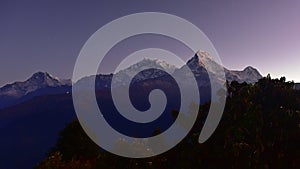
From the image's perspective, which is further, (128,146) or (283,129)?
(283,129)

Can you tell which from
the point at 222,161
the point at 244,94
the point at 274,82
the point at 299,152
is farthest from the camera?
the point at 274,82

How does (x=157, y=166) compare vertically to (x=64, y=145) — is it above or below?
below

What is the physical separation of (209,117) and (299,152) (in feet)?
31.0

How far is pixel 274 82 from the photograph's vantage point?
50969mm

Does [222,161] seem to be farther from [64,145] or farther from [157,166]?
[64,145]

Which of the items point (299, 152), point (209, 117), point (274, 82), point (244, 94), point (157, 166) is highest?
point (274, 82)

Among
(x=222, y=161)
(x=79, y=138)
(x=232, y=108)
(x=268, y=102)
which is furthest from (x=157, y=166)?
(x=79, y=138)

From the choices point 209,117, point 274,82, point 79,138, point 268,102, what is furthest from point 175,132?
point 79,138

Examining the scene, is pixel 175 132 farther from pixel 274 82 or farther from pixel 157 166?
pixel 274 82

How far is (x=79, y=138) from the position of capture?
87375 mm

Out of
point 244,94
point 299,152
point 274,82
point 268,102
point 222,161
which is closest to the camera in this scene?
point 222,161

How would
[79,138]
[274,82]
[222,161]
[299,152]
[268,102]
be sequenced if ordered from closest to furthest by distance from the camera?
1. [222,161]
2. [299,152]
3. [268,102]
4. [274,82]
5. [79,138]

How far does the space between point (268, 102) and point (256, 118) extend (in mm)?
10666

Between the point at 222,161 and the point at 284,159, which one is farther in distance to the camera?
the point at 284,159
